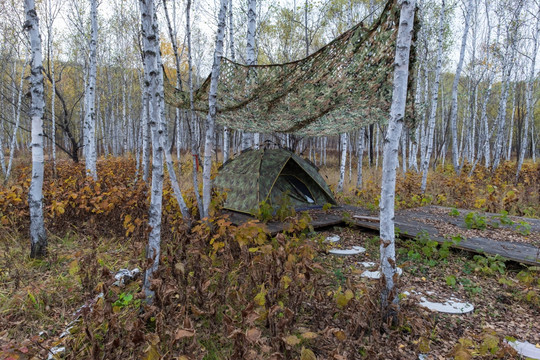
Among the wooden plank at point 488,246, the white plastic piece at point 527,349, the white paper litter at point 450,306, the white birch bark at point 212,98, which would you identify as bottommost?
the white plastic piece at point 527,349

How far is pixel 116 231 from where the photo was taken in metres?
3.89

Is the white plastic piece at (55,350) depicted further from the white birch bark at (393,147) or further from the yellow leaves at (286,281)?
the white birch bark at (393,147)

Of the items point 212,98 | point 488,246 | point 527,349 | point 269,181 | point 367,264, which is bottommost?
point 527,349

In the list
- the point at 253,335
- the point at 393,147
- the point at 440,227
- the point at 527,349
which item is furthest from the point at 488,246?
the point at 253,335

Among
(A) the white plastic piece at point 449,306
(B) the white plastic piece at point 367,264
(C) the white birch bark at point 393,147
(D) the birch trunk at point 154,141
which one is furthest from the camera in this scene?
(B) the white plastic piece at point 367,264

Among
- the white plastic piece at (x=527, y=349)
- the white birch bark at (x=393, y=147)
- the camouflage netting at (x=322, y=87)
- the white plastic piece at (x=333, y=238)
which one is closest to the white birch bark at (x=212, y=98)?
the camouflage netting at (x=322, y=87)

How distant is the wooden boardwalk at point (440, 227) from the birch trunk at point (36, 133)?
90.8 inches

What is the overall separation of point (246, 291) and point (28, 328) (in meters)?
1.66

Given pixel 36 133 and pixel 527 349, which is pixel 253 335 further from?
pixel 36 133

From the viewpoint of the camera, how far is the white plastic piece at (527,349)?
1808 millimetres

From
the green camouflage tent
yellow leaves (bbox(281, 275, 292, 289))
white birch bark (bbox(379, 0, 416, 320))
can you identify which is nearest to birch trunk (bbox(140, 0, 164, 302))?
yellow leaves (bbox(281, 275, 292, 289))

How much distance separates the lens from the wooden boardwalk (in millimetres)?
3236

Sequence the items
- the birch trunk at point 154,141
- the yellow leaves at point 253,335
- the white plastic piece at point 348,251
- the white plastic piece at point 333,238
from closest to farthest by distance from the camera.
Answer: the yellow leaves at point 253,335, the birch trunk at point 154,141, the white plastic piece at point 348,251, the white plastic piece at point 333,238

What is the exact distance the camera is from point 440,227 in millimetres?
4102
